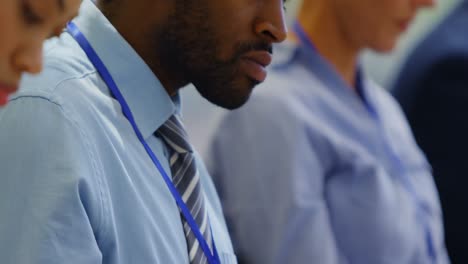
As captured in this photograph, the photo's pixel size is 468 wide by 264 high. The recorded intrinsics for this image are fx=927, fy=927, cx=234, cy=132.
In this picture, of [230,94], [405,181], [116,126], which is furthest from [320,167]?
[116,126]

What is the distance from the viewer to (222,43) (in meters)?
0.90

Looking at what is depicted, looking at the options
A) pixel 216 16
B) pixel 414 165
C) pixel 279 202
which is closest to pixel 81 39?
pixel 216 16

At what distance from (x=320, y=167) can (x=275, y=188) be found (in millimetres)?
81

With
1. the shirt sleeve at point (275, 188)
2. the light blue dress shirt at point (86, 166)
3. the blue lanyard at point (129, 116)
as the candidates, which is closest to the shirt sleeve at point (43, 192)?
the light blue dress shirt at point (86, 166)

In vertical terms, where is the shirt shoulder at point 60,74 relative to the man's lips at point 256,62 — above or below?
above

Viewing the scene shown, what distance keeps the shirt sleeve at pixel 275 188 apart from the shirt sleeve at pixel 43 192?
2.10 ft

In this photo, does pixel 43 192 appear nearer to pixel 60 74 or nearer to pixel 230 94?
pixel 60 74

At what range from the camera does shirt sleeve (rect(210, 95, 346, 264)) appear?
1377 millimetres

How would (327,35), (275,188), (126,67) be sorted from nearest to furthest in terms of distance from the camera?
(126,67), (275,188), (327,35)

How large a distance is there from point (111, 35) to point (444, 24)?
1.45 metres

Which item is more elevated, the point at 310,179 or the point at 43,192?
the point at 43,192

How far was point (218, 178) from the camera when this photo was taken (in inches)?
57.2

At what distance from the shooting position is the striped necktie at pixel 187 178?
2.90ft

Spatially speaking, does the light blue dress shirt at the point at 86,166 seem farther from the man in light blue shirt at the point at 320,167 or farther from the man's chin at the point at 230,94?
the man in light blue shirt at the point at 320,167
